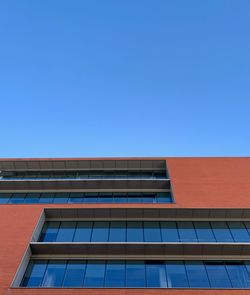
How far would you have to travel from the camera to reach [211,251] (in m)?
20.3

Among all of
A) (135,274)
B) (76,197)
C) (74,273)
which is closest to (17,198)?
(76,197)

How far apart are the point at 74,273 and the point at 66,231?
422 cm

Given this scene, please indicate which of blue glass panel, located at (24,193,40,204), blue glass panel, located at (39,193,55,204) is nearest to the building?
blue glass panel, located at (39,193,55,204)

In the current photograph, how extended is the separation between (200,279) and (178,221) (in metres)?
5.58

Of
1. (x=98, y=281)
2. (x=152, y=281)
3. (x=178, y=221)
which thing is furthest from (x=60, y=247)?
(x=178, y=221)

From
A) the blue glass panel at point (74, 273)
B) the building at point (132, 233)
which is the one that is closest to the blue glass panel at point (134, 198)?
the building at point (132, 233)

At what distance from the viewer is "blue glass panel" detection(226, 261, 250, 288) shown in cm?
1812

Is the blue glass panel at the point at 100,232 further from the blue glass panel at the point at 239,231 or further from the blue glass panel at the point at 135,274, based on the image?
the blue glass panel at the point at 239,231

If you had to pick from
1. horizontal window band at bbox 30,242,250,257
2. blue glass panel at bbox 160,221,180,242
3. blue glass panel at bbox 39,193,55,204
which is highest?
blue glass panel at bbox 39,193,55,204

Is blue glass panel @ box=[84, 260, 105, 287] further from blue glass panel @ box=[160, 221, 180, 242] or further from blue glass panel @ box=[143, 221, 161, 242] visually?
blue glass panel @ box=[160, 221, 180, 242]

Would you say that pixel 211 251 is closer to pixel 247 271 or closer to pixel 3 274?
pixel 247 271

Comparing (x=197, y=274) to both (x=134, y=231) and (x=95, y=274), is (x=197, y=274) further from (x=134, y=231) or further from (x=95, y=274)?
(x=95, y=274)

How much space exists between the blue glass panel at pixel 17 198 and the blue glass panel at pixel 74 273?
9.30 meters

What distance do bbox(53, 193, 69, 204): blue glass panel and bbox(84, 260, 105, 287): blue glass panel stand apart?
798 cm
